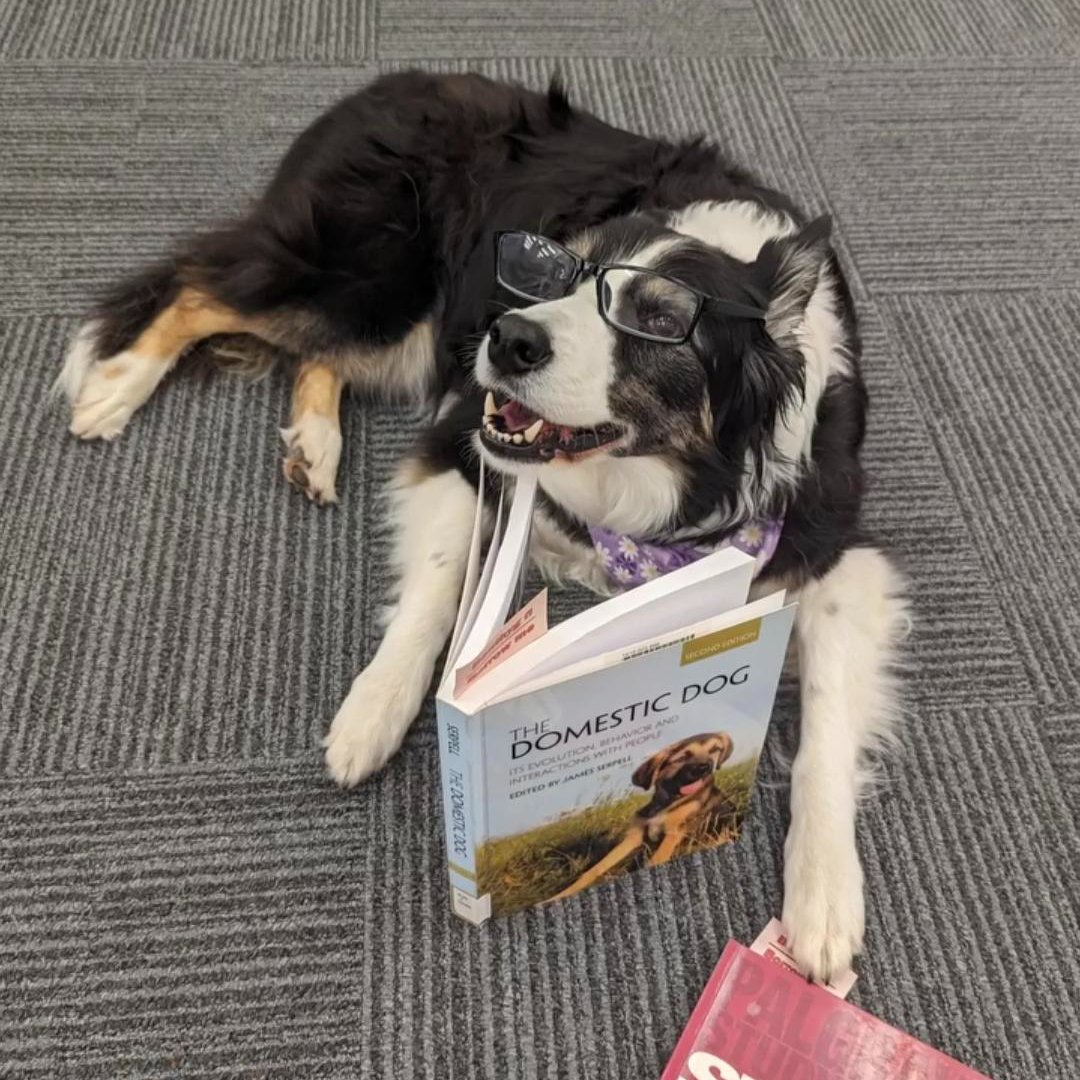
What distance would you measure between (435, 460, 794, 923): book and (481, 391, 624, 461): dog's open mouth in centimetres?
9

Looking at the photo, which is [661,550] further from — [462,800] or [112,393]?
[112,393]

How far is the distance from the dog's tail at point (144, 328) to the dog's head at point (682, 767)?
1304 mm

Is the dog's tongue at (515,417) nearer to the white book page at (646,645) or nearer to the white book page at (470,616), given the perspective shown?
the white book page at (470,616)

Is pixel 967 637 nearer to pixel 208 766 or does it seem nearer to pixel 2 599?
pixel 208 766

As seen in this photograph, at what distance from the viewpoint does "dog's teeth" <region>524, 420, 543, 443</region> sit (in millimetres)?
1403

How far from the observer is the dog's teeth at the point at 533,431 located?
55.2 inches

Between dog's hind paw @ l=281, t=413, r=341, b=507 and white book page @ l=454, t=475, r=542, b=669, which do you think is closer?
white book page @ l=454, t=475, r=542, b=669

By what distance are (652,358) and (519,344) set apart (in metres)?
0.18

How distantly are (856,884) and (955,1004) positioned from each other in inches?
8.1

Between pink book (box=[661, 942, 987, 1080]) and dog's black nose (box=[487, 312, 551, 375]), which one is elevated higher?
dog's black nose (box=[487, 312, 551, 375])

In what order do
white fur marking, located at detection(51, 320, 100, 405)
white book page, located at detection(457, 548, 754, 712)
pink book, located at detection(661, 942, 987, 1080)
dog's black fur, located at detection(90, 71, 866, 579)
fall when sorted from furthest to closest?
1. white fur marking, located at detection(51, 320, 100, 405)
2. dog's black fur, located at detection(90, 71, 866, 579)
3. pink book, located at detection(661, 942, 987, 1080)
4. white book page, located at detection(457, 548, 754, 712)

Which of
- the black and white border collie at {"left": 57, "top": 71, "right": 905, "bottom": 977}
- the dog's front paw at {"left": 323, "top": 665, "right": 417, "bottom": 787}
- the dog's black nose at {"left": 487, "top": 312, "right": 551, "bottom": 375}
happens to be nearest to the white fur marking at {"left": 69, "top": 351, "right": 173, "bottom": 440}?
the black and white border collie at {"left": 57, "top": 71, "right": 905, "bottom": 977}

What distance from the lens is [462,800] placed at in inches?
47.5

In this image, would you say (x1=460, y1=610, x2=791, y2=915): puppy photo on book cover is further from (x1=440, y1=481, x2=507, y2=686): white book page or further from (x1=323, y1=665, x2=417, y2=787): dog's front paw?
(x1=323, y1=665, x2=417, y2=787): dog's front paw
